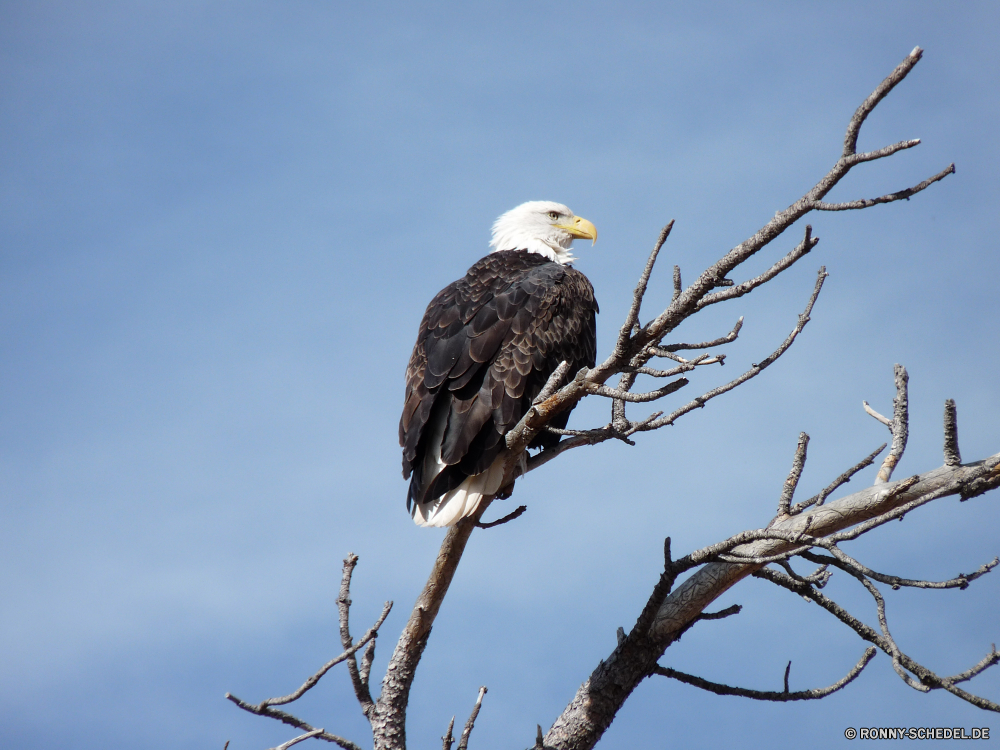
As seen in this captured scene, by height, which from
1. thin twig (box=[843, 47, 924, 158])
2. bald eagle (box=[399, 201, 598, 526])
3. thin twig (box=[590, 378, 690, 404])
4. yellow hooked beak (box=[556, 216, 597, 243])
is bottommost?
thin twig (box=[590, 378, 690, 404])

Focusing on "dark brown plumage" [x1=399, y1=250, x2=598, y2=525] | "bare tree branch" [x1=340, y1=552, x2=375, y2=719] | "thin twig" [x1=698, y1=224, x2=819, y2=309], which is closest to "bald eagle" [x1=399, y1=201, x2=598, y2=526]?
"dark brown plumage" [x1=399, y1=250, x2=598, y2=525]

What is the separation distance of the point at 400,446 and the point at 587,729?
1904 mm

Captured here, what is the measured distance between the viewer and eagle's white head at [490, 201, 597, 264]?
7.44 m

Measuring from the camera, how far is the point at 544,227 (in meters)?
7.52

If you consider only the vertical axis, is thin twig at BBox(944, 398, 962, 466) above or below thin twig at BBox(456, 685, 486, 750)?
above

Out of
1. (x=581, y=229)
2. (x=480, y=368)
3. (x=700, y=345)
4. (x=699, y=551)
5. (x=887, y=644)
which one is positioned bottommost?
(x=887, y=644)

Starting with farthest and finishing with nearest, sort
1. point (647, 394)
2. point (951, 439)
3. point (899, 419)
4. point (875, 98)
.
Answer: point (899, 419)
point (951, 439)
point (647, 394)
point (875, 98)

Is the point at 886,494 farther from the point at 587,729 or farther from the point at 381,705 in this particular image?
the point at 381,705

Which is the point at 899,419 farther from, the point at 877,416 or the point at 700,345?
the point at 700,345

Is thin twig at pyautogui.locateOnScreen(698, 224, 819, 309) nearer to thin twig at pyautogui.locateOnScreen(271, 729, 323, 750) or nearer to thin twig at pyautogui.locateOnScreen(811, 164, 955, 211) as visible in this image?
thin twig at pyautogui.locateOnScreen(811, 164, 955, 211)

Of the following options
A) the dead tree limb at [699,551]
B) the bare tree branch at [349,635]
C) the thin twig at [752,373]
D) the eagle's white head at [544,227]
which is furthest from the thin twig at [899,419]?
the eagle's white head at [544,227]

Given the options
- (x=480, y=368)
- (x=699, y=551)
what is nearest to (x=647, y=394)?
(x=699, y=551)

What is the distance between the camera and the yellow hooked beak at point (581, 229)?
24.8 ft

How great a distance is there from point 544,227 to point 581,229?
0.33m
